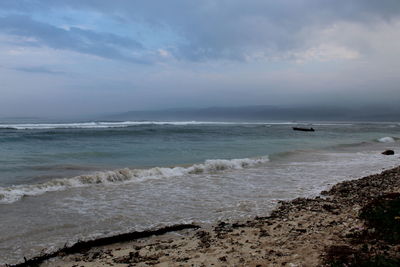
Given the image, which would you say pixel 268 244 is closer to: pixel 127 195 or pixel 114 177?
pixel 127 195

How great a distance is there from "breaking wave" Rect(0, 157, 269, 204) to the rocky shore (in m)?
4.95

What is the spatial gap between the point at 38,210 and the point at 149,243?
374 centimetres

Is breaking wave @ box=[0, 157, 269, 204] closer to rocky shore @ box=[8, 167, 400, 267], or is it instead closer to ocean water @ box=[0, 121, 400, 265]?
ocean water @ box=[0, 121, 400, 265]

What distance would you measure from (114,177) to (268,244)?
8.07 m

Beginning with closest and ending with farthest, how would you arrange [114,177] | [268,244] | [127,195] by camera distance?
[268,244] → [127,195] → [114,177]

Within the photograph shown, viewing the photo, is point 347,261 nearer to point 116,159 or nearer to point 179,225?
point 179,225

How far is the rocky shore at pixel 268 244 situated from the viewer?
13.6 ft

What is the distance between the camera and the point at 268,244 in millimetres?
4863

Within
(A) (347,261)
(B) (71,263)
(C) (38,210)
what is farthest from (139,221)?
(A) (347,261)

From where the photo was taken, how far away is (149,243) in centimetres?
537

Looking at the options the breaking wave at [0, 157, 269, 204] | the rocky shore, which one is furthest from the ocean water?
the rocky shore

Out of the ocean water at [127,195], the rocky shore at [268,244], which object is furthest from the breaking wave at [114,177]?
the rocky shore at [268,244]

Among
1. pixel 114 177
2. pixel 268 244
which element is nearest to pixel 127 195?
pixel 114 177

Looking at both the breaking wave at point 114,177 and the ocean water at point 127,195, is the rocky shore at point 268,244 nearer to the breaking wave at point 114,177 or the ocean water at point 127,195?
the ocean water at point 127,195
